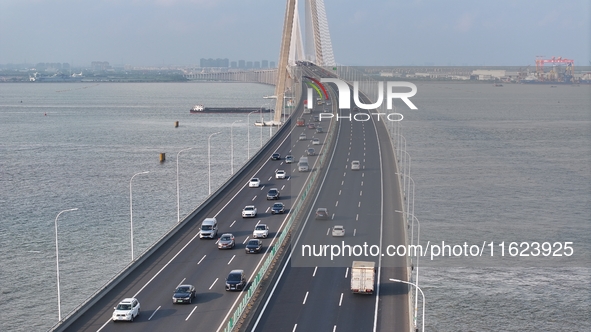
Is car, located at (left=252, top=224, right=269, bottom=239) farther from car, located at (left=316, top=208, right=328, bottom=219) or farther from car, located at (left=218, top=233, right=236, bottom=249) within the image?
car, located at (left=316, top=208, right=328, bottom=219)

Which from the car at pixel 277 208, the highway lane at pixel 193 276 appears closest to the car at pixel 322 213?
the highway lane at pixel 193 276

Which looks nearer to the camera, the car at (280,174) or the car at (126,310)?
the car at (126,310)

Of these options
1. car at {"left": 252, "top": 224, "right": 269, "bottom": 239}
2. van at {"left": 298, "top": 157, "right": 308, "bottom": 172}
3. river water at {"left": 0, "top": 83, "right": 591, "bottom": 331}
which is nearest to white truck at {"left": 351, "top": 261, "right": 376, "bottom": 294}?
river water at {"left": 0, "top": 83, "right": 591, "bottom": 331}

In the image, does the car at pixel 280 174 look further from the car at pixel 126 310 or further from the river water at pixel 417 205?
A: the car at pixel 126 310

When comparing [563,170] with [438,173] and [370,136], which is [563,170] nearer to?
[438,173]

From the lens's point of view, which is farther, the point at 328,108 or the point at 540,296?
the point at 328,108

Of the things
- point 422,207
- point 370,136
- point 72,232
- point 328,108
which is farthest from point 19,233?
point 328,108
